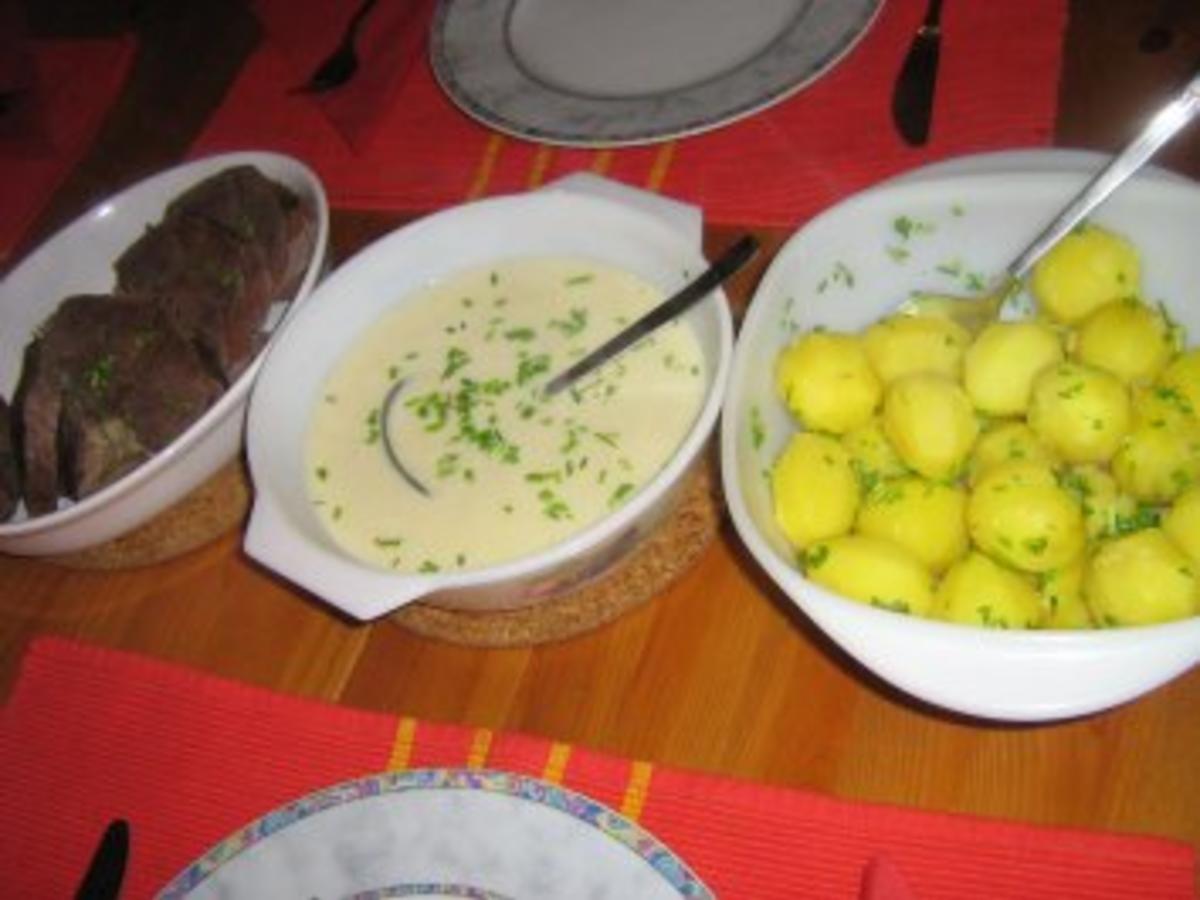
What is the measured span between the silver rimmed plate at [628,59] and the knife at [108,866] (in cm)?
72

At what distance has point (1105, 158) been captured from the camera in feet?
2.65

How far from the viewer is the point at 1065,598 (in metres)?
0.70

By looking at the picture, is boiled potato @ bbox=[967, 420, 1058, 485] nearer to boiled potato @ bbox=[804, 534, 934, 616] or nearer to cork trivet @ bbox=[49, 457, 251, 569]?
boiled potato @ bbox=[804, 534, 934, 616]

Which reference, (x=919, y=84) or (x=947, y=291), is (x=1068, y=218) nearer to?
(x=947, y=291)

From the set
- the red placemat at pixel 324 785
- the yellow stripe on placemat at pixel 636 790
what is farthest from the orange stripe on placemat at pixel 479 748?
the yellow stripe on placemat at pixel 636 790

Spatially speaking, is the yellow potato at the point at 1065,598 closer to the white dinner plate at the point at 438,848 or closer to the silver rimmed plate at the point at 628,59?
the white dinner plate at the point at 438,848

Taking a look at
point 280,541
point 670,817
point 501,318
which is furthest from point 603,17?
point 670,817

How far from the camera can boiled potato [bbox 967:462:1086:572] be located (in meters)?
0.67

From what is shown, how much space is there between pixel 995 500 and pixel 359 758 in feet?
1.56

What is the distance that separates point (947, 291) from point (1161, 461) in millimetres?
222

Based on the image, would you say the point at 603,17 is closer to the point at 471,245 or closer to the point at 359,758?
the point at 471,245

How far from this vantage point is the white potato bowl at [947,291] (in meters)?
0.58

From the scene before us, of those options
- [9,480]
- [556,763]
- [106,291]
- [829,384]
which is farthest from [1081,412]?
[106,291]

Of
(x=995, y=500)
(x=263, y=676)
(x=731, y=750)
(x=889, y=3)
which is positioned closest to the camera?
(x=995, y=500)
